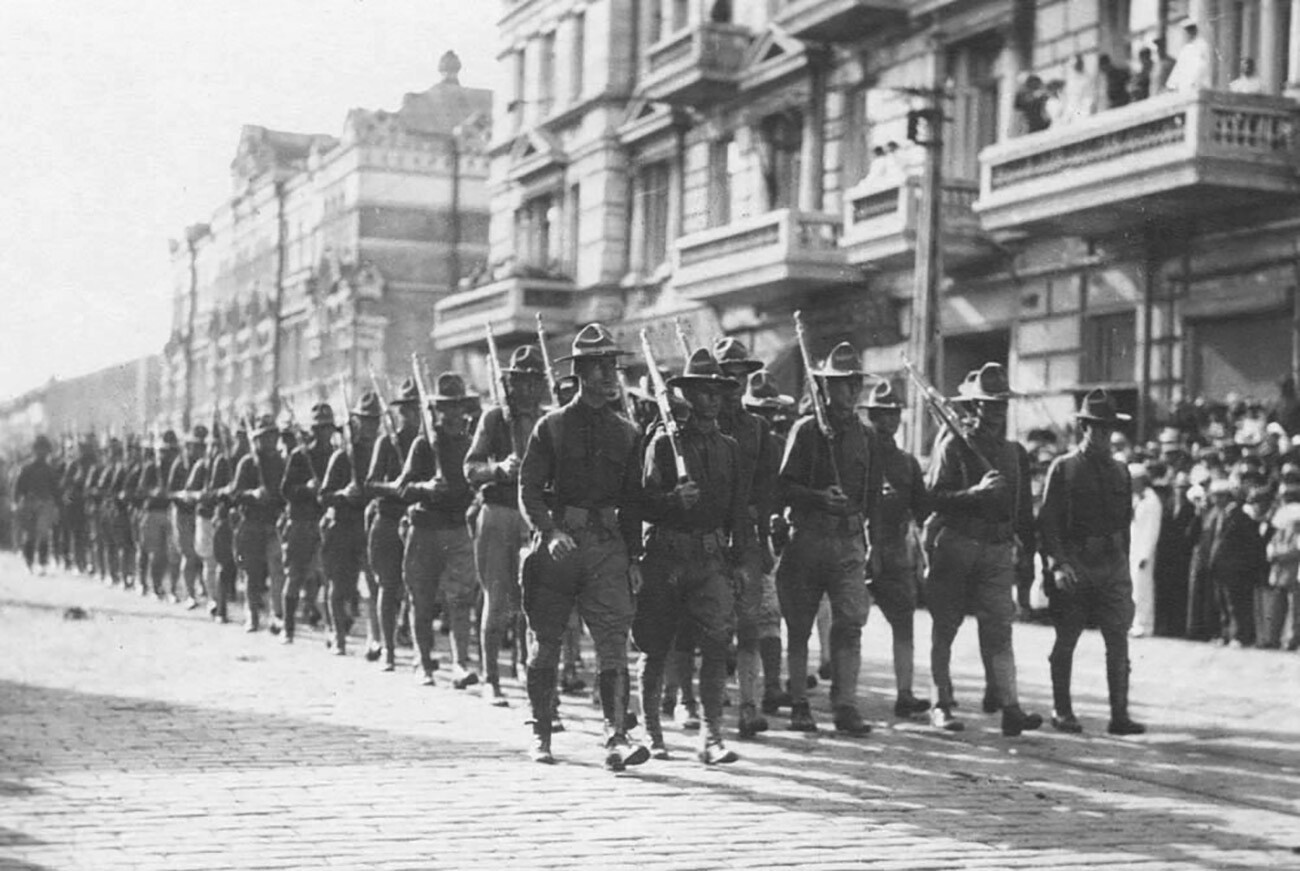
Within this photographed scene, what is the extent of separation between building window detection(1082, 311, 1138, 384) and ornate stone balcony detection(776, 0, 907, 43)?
6.23 m

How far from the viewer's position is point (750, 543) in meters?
11.2

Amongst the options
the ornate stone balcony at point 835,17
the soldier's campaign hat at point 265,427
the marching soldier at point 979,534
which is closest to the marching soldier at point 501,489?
the marching soldier at point 979,534

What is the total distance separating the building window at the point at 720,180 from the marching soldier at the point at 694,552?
951 inches

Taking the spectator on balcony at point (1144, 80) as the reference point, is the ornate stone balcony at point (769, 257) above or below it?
below

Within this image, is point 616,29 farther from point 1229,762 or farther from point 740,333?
point 1229,762

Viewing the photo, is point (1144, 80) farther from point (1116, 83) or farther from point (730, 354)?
point (730, 354)

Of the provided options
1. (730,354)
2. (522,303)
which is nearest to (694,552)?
(730,354)

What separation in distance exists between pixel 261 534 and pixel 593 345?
9.39 metres

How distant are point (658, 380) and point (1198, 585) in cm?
1046

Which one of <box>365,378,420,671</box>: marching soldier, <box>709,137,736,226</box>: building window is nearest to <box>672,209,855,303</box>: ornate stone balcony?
<box>709,137,736,226</box>: building window

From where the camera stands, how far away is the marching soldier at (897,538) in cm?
1223

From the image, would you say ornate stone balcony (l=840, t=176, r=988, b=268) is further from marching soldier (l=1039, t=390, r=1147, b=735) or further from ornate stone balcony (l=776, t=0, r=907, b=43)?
marching soldier (l=1039, t=390, r=1147, b=735)

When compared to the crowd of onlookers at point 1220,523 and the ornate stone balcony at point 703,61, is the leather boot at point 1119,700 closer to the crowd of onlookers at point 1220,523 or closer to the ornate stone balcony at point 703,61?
the crowd of onlookers at point 1220,523

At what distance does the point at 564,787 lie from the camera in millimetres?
9227
